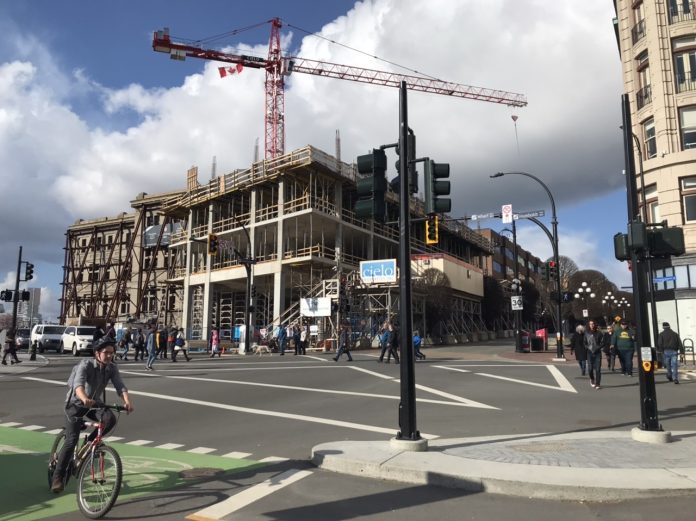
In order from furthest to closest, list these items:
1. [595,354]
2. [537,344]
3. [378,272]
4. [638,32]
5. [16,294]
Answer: [378,272]
[537,344]
[16,294]
[638,32]
[595,354]

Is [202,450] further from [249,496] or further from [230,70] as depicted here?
[230,70]

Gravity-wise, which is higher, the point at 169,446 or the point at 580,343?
the point at 580,343

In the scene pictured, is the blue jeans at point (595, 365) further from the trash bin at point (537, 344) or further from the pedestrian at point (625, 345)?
the trash bin at point (537, 344)

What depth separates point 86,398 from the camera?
5305 millimetres

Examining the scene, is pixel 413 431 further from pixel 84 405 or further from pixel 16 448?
pixel 16 448

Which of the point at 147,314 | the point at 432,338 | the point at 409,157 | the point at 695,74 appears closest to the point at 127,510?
the point at 409,157

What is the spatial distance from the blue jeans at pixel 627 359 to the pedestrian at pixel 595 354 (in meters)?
2.39

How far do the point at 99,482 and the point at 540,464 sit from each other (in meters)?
4.58

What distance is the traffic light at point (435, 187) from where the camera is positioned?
27.1ft

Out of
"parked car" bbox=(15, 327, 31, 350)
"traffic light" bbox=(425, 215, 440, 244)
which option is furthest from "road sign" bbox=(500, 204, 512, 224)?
"parked car" bbox=(15, 327, 31, 350)

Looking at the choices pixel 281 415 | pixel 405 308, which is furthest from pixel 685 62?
pixel 281 415

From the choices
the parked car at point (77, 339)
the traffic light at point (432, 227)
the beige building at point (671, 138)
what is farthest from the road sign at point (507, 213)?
the parked car at point (77, 339)

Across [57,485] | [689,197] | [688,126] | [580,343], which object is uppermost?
[688,126]

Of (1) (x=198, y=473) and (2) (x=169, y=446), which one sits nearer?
(1) (x=198, y=473)
